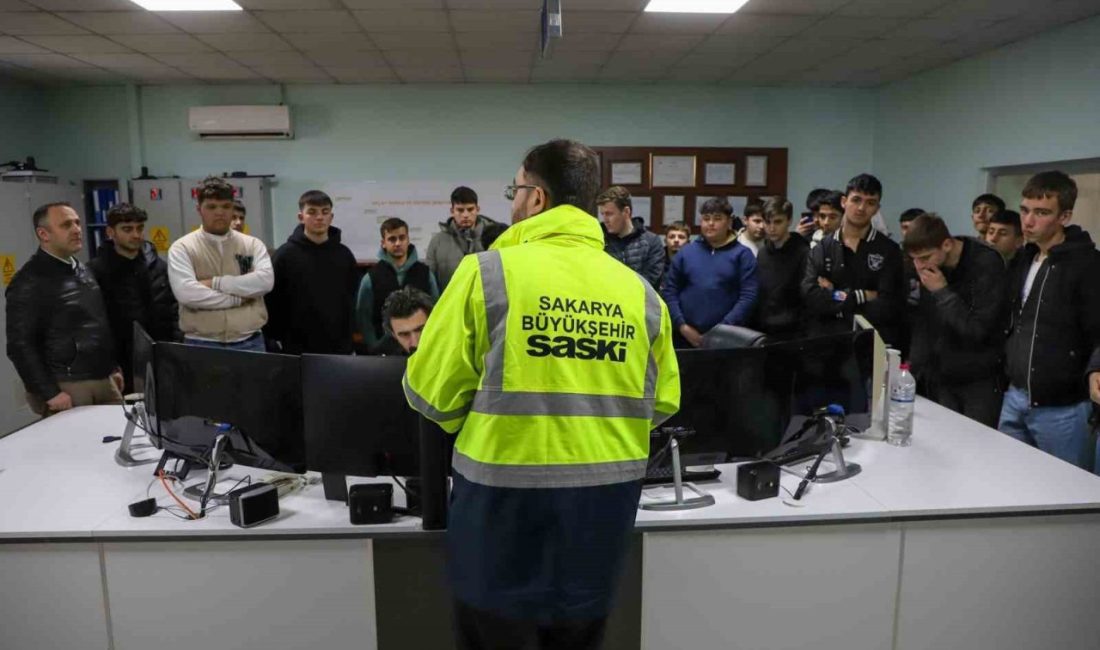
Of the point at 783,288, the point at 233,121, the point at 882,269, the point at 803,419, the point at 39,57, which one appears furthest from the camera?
the point at 233,121

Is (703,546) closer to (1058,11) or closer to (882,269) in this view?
(882,269)

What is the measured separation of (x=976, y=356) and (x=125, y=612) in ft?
10.2

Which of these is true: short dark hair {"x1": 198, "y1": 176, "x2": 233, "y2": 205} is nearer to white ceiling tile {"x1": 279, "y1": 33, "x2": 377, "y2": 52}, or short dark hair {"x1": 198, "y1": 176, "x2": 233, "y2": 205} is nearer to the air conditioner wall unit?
white ceiling tile {"x1": 279, "y1": 33, "x2": 377, "y2": 52}

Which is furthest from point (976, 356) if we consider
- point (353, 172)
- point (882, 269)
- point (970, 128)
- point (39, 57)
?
point (39, 57)

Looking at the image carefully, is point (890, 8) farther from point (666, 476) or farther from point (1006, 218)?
point (666, 476)

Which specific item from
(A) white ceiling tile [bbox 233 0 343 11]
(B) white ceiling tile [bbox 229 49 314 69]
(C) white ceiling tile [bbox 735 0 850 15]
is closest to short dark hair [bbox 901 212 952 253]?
(C) white ceiling tile [bbox 735 0 850 15]

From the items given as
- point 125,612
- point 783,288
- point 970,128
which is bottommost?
point 125,612

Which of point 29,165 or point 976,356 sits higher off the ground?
point 29,165

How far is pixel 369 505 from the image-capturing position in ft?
5.52

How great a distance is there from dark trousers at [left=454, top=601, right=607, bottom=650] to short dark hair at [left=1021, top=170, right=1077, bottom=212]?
86.3 inches

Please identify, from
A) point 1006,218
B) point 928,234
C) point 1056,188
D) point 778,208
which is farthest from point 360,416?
point 1006,218

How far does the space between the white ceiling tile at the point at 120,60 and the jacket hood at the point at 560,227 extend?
16.2 ft

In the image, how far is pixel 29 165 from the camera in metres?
5.28

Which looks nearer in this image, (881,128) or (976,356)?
(976,356)
